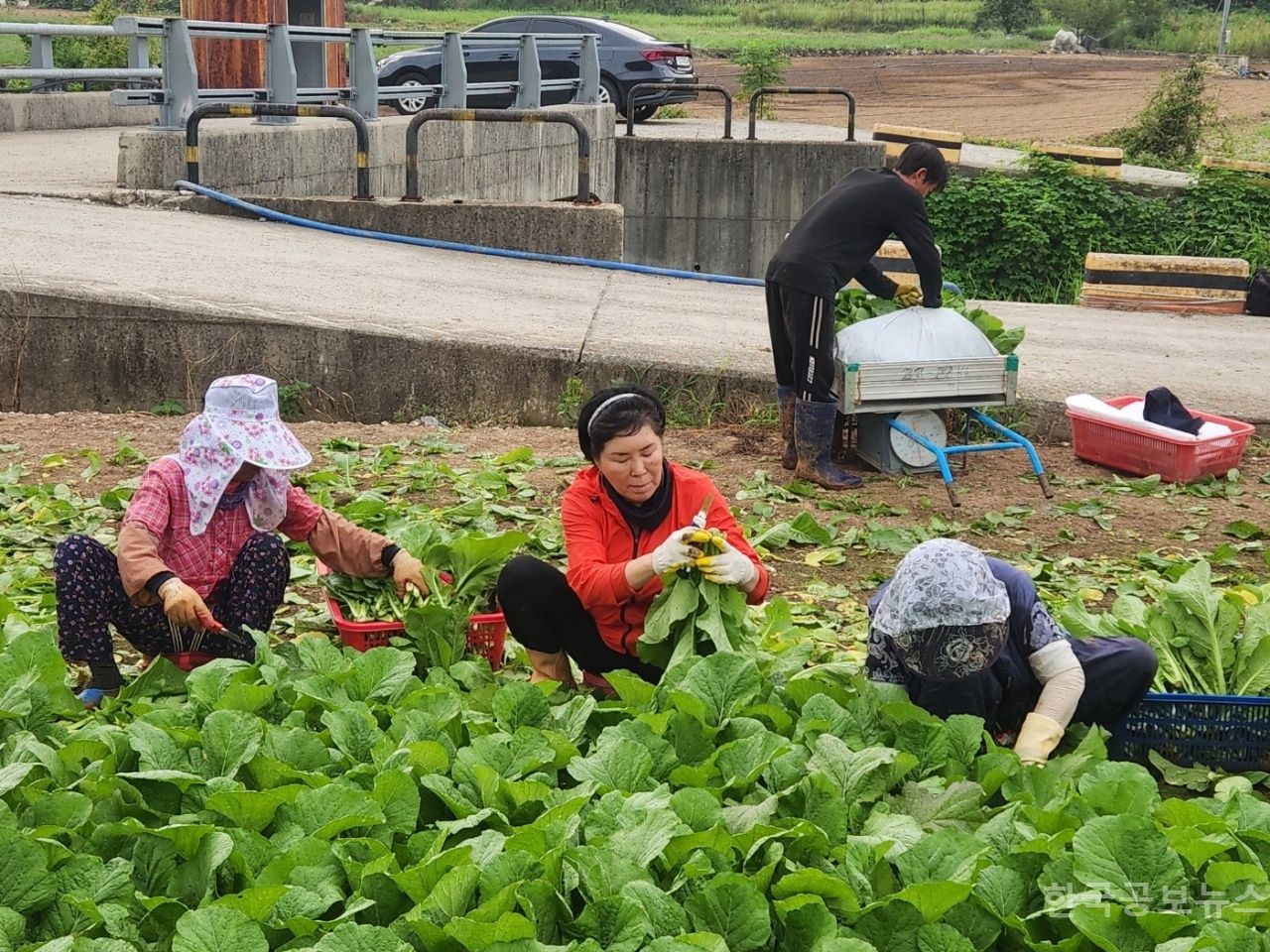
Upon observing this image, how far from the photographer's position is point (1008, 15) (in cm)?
4319

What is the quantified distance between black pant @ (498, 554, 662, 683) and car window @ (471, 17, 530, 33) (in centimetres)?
1865

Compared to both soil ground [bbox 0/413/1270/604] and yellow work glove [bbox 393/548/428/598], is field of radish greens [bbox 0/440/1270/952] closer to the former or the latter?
yellow work glove [bbox 393/548/428/598]

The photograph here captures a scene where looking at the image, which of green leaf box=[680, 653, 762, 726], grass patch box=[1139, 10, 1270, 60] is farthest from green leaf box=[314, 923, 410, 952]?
grass patch box=[1139, 10, 1270, 60]

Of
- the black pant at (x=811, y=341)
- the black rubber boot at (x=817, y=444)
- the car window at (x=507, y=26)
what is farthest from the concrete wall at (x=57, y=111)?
the black rubber boot at (x=817, y=444)

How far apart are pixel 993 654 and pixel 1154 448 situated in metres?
3.84

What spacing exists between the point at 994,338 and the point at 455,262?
4.82m

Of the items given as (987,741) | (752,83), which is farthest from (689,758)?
(752,83)

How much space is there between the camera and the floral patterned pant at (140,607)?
4.08 meters

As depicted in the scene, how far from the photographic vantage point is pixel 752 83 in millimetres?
22797

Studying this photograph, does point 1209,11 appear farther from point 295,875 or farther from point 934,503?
point 295,875

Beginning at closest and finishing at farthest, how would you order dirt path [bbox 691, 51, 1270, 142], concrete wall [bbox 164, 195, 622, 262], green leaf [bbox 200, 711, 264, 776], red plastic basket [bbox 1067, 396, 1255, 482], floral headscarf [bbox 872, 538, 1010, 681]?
green leaf [bbox 200, 711, 264, 776] < floral headscarf [bbox 872, 538, 1010, 681] < red plastic basket [bbox 1067, 396, 1255, 482] < concrete wall [bbox 164, 195, 622, 262] < dirt path [bbox 691, 51, 1270, 142]

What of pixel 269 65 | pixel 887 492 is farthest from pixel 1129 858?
pixel 269 65

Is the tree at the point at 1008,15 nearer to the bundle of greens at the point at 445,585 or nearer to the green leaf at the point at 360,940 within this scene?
the bundle of greens at the point at 445,585

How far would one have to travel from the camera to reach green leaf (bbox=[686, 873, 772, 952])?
270cm
